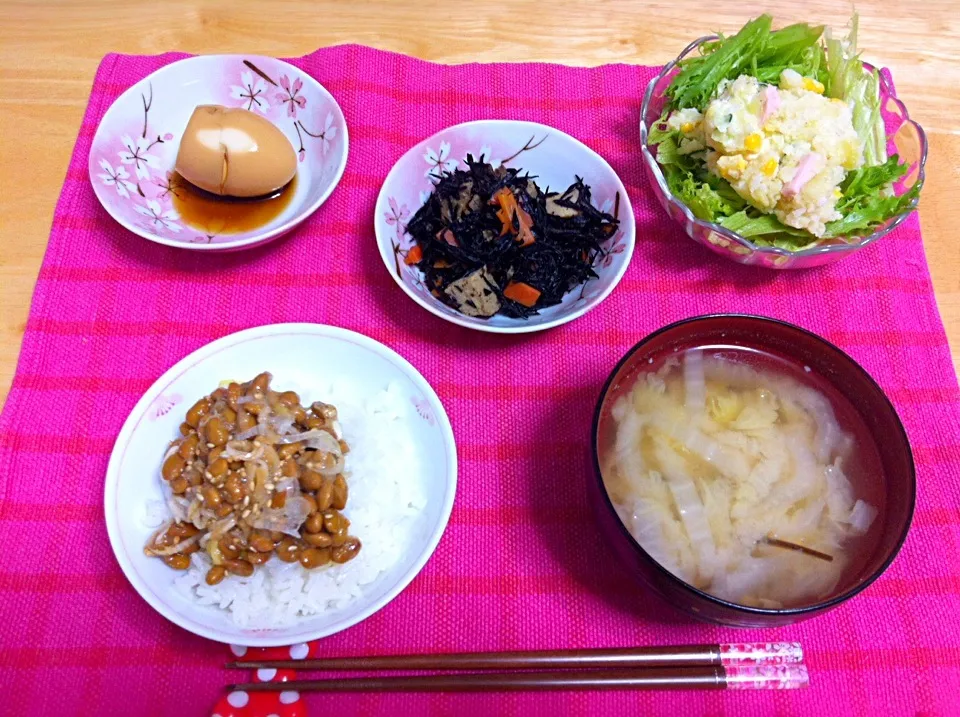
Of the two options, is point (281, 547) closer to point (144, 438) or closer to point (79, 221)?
point (144, 438)

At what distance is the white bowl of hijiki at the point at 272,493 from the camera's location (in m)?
1.55

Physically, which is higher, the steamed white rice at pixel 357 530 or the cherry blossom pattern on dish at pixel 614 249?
the cherry blossom pattern on dish at pixel 614 249

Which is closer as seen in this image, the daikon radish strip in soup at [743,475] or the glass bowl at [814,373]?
the glass bowl at [814,373]

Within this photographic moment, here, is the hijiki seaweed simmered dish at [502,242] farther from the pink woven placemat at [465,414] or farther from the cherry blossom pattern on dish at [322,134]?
the cherry blossom pattern on dish at [322,134]

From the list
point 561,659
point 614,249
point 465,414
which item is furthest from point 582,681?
point 614,249

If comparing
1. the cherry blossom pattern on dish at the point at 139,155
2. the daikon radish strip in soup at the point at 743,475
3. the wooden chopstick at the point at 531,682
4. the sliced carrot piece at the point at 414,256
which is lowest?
the wooden chopstick at the point at 531,682

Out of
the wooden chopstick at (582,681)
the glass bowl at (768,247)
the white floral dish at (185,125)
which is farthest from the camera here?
the white floral dish at (185,125)

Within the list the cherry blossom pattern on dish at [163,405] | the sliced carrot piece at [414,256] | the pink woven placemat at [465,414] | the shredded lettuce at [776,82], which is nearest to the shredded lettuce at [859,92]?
the shredded lettuce at [776,82]

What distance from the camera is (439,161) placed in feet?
6.91

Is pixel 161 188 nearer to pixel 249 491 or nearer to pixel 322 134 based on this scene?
pixel 322 134

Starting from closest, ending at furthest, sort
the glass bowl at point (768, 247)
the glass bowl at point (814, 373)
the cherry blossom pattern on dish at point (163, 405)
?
the glass bowl at point (814, 373), the cherry blossom pattern on dish at point (163, 405), the glass bowl at point (768, 247)

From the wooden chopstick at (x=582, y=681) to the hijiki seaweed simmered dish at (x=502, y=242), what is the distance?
96 centimetres

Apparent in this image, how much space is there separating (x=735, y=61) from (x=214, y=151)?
5.60 ft

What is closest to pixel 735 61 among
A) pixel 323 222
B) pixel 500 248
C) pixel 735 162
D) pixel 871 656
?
pixel 735 162
